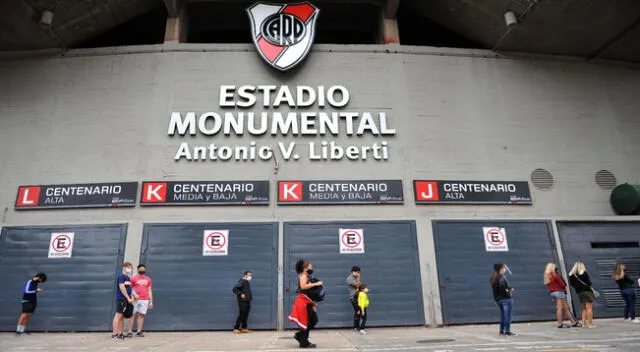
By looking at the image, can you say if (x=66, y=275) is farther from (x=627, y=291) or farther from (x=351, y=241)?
(x=627, y=291)

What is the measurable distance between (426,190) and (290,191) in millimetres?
3997

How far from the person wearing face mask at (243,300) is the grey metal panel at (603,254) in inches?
357

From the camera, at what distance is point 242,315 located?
35.3ft

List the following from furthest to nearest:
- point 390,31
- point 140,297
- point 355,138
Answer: point 390,31, point 355,138, point 140,297

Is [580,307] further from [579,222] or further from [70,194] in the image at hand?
[70,194]

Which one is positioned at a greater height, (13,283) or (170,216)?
(170,216)

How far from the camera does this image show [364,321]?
33.8 ft

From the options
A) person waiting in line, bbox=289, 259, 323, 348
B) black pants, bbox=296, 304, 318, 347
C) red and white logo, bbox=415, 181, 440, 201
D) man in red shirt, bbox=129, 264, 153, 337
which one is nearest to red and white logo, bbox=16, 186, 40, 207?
man in red shirt, bbox=129, 264, 153, 337

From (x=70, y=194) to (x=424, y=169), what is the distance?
10389mm

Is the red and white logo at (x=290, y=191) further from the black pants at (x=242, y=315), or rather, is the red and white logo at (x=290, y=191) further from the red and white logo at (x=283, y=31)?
the red and white logo at (x=283, y=31)

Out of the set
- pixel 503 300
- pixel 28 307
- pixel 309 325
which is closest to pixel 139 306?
pixel 28 307

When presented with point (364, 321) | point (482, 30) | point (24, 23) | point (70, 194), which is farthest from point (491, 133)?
point (24, 23)

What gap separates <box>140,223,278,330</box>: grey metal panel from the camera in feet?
36.8

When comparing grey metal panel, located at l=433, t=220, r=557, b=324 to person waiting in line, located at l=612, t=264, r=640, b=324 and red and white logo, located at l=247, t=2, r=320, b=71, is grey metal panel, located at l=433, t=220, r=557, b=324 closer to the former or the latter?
person waiting in line, located at l=612, t=264, r=640, b=324
